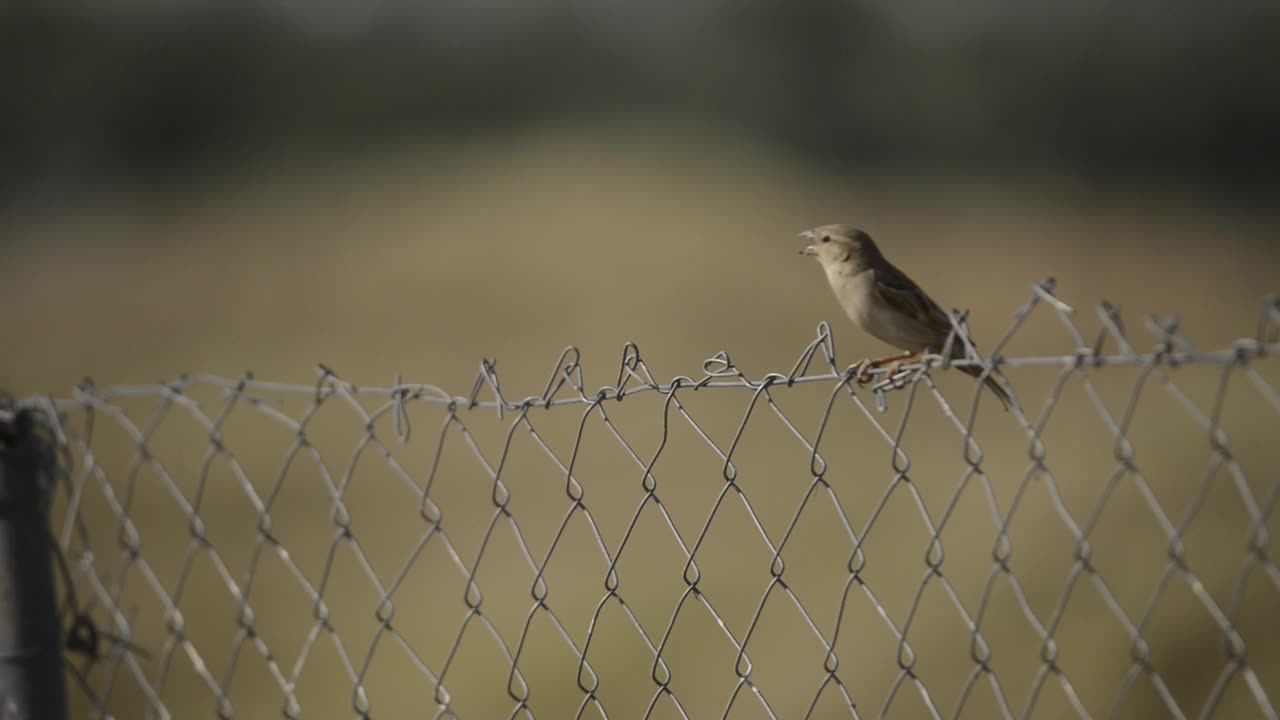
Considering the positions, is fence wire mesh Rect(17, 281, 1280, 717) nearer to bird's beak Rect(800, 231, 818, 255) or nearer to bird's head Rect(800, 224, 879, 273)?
bird's head Rect(800, 224, 879, 273)

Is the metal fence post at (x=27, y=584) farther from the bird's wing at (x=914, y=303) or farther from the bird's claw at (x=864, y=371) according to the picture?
the bird's wing at (x=914, y=303)

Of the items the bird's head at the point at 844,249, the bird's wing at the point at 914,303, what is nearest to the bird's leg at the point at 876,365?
the bird's wing at the point at 914,303

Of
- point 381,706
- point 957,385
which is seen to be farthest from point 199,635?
point 957,385

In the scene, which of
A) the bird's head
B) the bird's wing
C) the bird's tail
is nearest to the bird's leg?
the bird's tail

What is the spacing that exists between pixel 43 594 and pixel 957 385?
6129 mm

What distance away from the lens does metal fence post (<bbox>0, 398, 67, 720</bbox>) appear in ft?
6.87

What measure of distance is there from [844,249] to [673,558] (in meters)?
2.95

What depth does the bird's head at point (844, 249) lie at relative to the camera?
327 centimetres

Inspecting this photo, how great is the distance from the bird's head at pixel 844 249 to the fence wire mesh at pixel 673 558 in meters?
0.39

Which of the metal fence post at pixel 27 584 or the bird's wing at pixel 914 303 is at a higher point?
the bird's wing at pixel 914 303

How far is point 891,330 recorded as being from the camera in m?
3.12

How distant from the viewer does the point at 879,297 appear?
3.12 m

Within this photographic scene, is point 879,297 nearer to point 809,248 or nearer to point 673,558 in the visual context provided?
point 809,248

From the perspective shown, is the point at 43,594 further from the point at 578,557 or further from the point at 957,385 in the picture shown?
the point at 957,385
